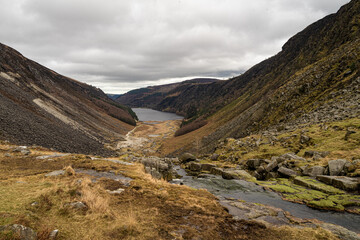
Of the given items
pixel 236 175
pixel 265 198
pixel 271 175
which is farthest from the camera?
pixel 236 175

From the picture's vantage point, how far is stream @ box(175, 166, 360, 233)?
11505 millimetres

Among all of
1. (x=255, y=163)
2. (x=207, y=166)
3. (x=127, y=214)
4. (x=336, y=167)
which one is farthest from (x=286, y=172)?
(x=127, y=214)

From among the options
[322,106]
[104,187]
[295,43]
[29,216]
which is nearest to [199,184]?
[104,187]

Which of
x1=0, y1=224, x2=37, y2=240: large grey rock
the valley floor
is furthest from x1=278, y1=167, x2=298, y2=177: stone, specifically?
x1=0, y1=224, x2=37, y2=240: large grey rock

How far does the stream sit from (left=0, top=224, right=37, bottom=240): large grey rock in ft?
34.8

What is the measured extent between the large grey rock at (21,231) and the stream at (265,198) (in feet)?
34.8

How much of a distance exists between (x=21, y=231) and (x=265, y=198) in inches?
675

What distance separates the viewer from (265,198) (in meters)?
16.1

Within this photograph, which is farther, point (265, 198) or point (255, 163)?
point (255, 163)

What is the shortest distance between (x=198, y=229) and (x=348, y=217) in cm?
1075

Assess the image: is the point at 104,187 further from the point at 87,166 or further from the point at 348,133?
the point at 348,133

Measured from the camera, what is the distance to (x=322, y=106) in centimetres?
3578

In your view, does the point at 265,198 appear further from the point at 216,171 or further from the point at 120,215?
the point at 120,215

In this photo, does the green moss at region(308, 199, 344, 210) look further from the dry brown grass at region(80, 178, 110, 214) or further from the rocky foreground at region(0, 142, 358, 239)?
the dry brown grass at region(80, 178, 110, 214)
